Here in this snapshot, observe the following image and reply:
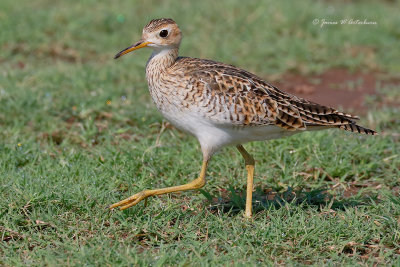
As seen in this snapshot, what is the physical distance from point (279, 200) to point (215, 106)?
3.96ft

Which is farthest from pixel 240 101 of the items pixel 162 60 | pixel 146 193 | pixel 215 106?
pixel 146 193

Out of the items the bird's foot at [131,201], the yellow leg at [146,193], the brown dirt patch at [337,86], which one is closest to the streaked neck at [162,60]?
the yellow leg at [146,193]

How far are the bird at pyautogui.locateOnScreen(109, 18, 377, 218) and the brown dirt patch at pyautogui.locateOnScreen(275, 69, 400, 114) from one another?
2.80 m

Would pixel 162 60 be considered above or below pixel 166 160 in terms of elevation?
above

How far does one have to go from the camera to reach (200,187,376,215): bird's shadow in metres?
5.49

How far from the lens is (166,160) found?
6.22m

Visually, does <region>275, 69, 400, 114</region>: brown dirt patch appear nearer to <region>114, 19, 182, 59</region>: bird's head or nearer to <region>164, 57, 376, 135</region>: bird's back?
<region>164, 57, 376, 135</region>: bird's back

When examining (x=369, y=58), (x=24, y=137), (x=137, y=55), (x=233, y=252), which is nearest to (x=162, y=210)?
(x=233, y=252)

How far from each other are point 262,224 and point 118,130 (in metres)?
2.33

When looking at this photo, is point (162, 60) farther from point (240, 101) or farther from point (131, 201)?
point (131, 201)

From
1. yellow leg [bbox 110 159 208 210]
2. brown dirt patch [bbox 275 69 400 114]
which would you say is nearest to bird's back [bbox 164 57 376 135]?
yellow leg [bbox 110 159 208 210]

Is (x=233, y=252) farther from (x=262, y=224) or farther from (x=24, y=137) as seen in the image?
(x=24, y=137)

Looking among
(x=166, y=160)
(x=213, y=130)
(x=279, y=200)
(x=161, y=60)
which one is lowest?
(x=279, y=200)

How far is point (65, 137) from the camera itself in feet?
22.1
